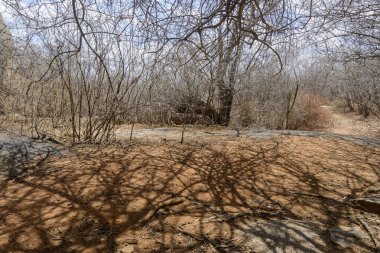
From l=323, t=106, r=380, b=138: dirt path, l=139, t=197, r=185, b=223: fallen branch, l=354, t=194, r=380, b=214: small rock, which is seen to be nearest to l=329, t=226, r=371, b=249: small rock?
l=354, t=194, r=380, b=214: small rock

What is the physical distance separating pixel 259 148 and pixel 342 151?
1472mm

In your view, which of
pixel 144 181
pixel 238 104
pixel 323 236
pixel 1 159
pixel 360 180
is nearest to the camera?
pixel 323 236

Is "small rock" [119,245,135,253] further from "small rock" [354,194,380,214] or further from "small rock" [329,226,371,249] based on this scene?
"small rock" [354,194,380,214]

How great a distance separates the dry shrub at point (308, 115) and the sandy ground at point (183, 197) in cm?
1048

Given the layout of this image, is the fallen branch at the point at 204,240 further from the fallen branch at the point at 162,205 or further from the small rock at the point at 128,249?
the small rock at the point at 128,249

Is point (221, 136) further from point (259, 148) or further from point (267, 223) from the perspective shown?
point (267, 223)

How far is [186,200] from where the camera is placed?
3.52 m

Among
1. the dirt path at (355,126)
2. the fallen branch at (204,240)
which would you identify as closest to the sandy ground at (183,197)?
the fallen branch at (204,240)

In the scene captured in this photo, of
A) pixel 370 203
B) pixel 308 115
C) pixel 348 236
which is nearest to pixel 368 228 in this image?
pixel 348 236

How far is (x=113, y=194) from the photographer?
11.9 ft

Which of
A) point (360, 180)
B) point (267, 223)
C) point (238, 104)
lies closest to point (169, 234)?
point (267, 223)

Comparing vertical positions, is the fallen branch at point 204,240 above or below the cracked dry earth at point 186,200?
below

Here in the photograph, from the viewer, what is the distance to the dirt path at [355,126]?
15.8 meters

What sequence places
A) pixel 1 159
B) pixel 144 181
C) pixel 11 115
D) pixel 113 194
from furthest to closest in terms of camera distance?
pixel 11 115
pixel 1 159
pixel 144 181
pixel 113 194
